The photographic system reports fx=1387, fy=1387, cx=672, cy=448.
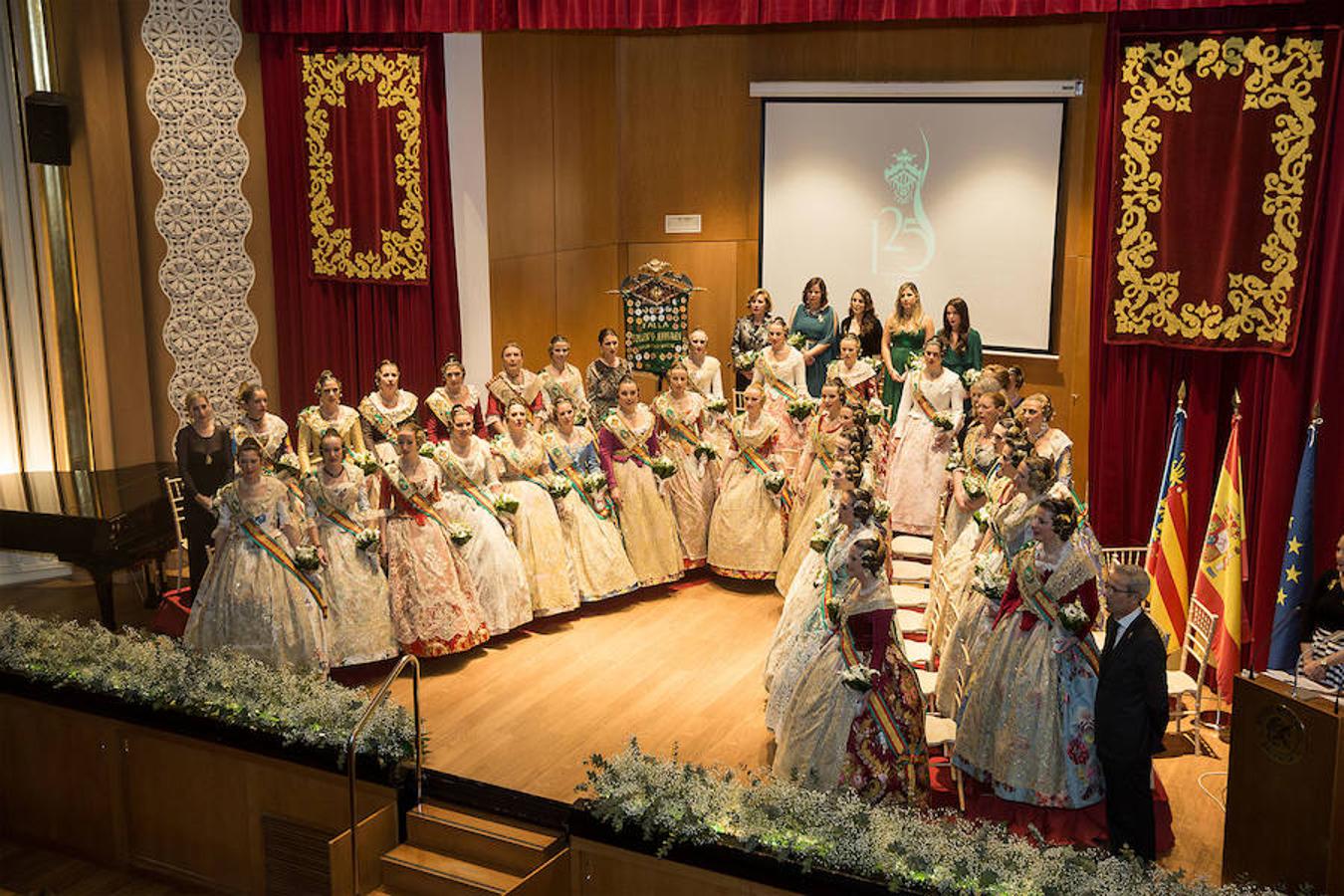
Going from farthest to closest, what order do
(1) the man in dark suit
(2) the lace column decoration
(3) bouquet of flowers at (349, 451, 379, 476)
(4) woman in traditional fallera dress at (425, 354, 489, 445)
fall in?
(2) the lace column decoration
(4) woman in traditional fallera dress at (425, 354, 489, 445)
(3) bouquet of flowers at (349, 451, 379, 476)
(1) the man in dark suit

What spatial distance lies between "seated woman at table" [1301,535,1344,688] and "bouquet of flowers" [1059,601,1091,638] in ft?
2.71

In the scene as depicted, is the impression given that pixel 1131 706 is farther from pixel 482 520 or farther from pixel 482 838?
pixel 482 520

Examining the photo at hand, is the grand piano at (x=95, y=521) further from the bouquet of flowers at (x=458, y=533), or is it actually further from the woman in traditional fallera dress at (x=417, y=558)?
the bouquet of flowers at (x=458, y=533)

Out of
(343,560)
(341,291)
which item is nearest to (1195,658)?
(343,560)

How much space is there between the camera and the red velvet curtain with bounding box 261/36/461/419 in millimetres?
9789

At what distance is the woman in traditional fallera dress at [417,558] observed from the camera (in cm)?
756

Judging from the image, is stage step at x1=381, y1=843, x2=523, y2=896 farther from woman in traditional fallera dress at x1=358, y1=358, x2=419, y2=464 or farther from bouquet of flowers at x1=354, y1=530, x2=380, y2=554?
woman in traditional fallera dress at x1=358, y1=358, x2=419, y2=464

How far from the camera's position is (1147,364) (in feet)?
24.9

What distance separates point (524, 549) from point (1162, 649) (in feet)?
13.2

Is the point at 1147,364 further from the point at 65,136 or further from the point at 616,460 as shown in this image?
the point at 65,136

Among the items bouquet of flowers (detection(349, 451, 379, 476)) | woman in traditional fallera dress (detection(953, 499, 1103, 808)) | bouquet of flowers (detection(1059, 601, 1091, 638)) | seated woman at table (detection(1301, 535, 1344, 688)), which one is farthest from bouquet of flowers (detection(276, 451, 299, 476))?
seated woman at table (detection(1301, 535, 1344, 688))

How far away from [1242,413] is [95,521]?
20.3 feet

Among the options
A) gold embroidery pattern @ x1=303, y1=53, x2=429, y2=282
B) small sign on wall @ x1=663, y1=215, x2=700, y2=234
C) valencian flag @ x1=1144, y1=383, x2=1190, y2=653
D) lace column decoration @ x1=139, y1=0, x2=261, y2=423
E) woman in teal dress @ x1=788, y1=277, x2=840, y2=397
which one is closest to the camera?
valencian flag @ x1=1144, y1=383, x2=1190, y2=653

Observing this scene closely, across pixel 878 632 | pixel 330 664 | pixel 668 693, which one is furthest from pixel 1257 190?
pixel 330 664
